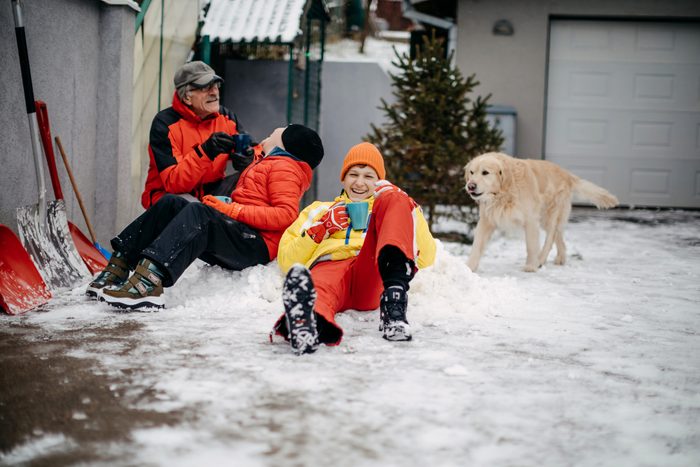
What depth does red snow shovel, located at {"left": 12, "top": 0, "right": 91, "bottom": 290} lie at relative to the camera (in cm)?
455

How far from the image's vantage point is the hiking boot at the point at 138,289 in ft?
13.0

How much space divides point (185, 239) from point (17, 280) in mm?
947

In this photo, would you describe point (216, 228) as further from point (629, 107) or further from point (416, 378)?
point (629, 107)

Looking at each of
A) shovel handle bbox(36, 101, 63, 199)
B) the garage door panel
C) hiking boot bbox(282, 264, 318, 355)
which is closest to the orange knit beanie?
hiking boot bbox(282, 264, 318, 355)

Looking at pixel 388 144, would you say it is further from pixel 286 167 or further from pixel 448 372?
pixel 448 372

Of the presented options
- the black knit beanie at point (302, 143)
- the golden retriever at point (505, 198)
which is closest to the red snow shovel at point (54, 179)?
the black knit beanie at point (302, 143)

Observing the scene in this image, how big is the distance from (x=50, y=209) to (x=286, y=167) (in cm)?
167

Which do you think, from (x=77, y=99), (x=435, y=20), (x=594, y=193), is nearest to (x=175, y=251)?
(x=77, y=99)

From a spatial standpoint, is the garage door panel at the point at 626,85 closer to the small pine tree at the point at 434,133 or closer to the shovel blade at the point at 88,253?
the small pine tree at the point at 434,133

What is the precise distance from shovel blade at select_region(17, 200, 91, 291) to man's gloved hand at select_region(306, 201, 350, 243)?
173 centimetres

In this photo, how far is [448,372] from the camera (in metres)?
3.02

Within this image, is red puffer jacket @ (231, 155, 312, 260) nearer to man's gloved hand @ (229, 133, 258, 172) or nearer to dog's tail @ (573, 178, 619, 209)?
man's gloved hand @ (229, 133, 258, 172)

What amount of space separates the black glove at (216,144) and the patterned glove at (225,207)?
0.29 meters

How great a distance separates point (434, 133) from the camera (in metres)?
7.41
